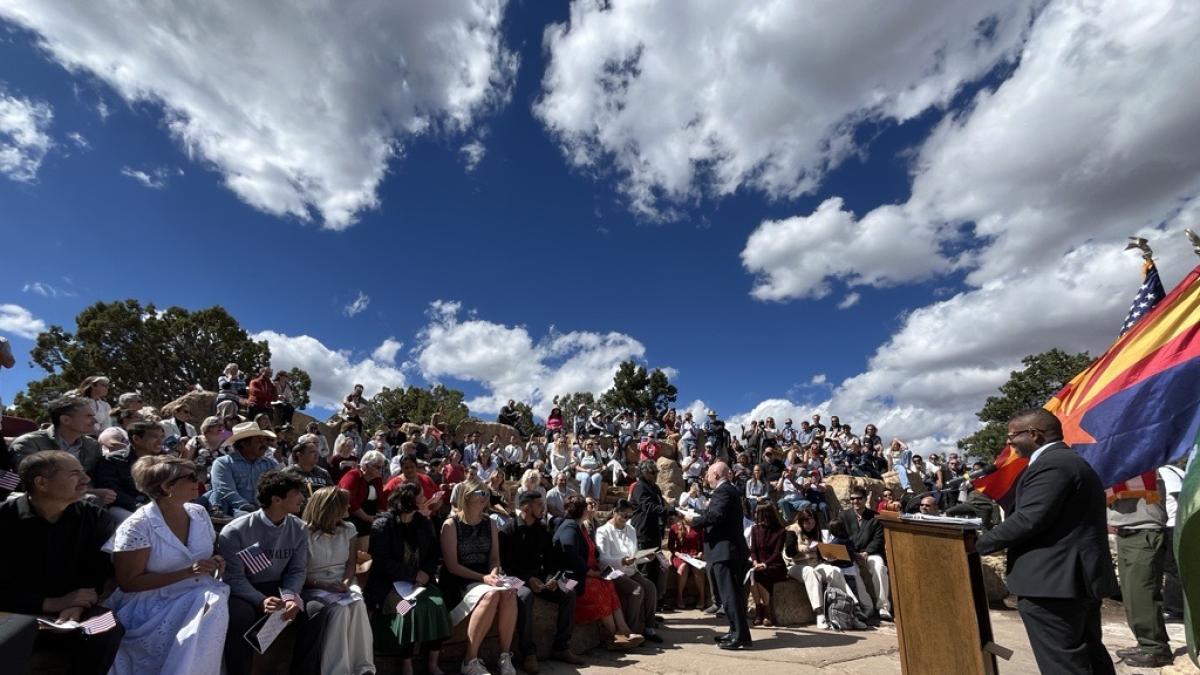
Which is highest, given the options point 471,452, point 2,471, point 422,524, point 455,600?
point 471,452

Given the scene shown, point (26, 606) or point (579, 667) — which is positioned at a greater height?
point (26, 606)

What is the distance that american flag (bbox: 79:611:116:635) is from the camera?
285 cm

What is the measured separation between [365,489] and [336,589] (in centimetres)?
178

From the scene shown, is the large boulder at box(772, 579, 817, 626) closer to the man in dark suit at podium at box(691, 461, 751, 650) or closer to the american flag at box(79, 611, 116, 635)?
the man in dark suit at podium at box(691, 461, 751, 650)

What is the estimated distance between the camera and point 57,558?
3066mm

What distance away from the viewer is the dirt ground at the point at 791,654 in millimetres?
4961

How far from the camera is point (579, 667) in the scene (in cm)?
507

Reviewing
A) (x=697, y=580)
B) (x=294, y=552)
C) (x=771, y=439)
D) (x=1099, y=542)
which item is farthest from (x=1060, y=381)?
(x=294, y=552)

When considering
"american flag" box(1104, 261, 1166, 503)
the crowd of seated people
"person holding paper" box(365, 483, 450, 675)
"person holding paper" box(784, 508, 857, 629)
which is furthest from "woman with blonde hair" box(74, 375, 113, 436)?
"american flag" box(1104, 261, 1166, 503)

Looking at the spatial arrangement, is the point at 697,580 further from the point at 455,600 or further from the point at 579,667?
the point at 455,600

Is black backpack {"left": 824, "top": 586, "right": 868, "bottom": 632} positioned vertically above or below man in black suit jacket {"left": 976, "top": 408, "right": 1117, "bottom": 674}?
below

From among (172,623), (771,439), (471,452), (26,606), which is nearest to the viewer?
(26,606)

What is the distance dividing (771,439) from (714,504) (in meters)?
13.2

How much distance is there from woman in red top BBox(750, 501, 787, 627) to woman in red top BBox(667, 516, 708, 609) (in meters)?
0.87
